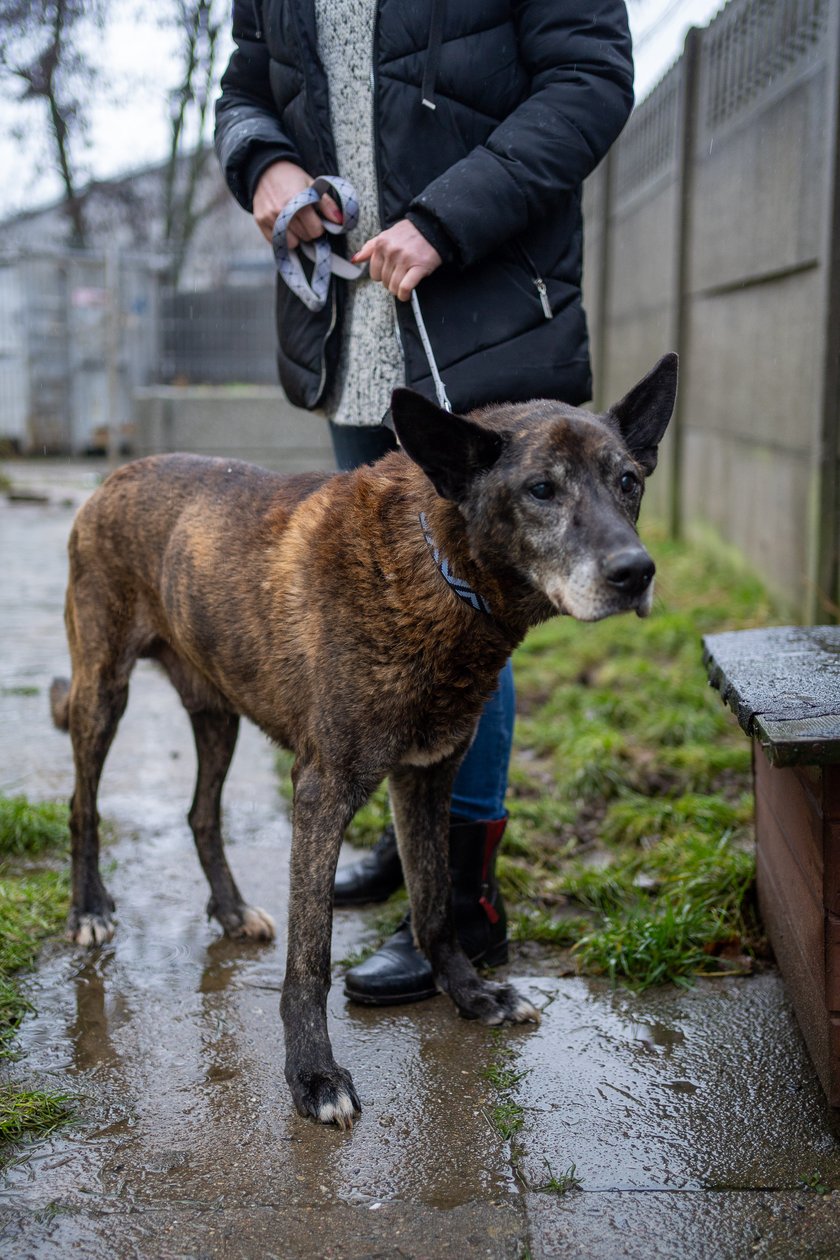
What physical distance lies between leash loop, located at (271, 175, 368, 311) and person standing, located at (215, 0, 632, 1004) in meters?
0.03

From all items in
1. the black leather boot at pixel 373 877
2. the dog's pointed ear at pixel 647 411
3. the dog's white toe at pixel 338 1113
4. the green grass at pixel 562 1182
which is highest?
the dog's pointed ear at pixel 647 411

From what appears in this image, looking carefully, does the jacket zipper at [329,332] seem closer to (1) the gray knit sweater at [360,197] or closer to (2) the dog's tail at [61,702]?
(1) the gray knit sweater at [360,197]

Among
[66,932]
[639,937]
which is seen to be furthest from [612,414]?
[66,932]

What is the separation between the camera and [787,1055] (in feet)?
8.36

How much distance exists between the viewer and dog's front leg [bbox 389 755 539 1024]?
2.79 meters

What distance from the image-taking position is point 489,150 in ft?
8.70

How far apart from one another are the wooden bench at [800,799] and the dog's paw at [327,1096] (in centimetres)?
90

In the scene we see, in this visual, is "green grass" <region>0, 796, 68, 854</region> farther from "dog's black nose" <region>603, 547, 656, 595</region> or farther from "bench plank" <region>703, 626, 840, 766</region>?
"dog's black nose" <region>603, 547, 656, 595</region>

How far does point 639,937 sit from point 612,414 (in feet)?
4.29

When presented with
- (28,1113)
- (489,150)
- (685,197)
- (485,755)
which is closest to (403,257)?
(489,150)

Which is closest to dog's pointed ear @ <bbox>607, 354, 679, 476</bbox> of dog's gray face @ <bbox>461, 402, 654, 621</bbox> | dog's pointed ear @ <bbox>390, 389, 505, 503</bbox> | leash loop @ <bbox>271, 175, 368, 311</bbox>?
dog's gray face @ <bbox>461, 402, 654, 621</bbox>

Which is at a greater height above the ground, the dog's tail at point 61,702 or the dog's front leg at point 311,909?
the dog's tail at point 61,702

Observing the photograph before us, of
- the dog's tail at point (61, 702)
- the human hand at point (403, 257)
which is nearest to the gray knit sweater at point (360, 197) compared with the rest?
the human hand at point (403, 257)

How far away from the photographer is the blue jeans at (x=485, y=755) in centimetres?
303
